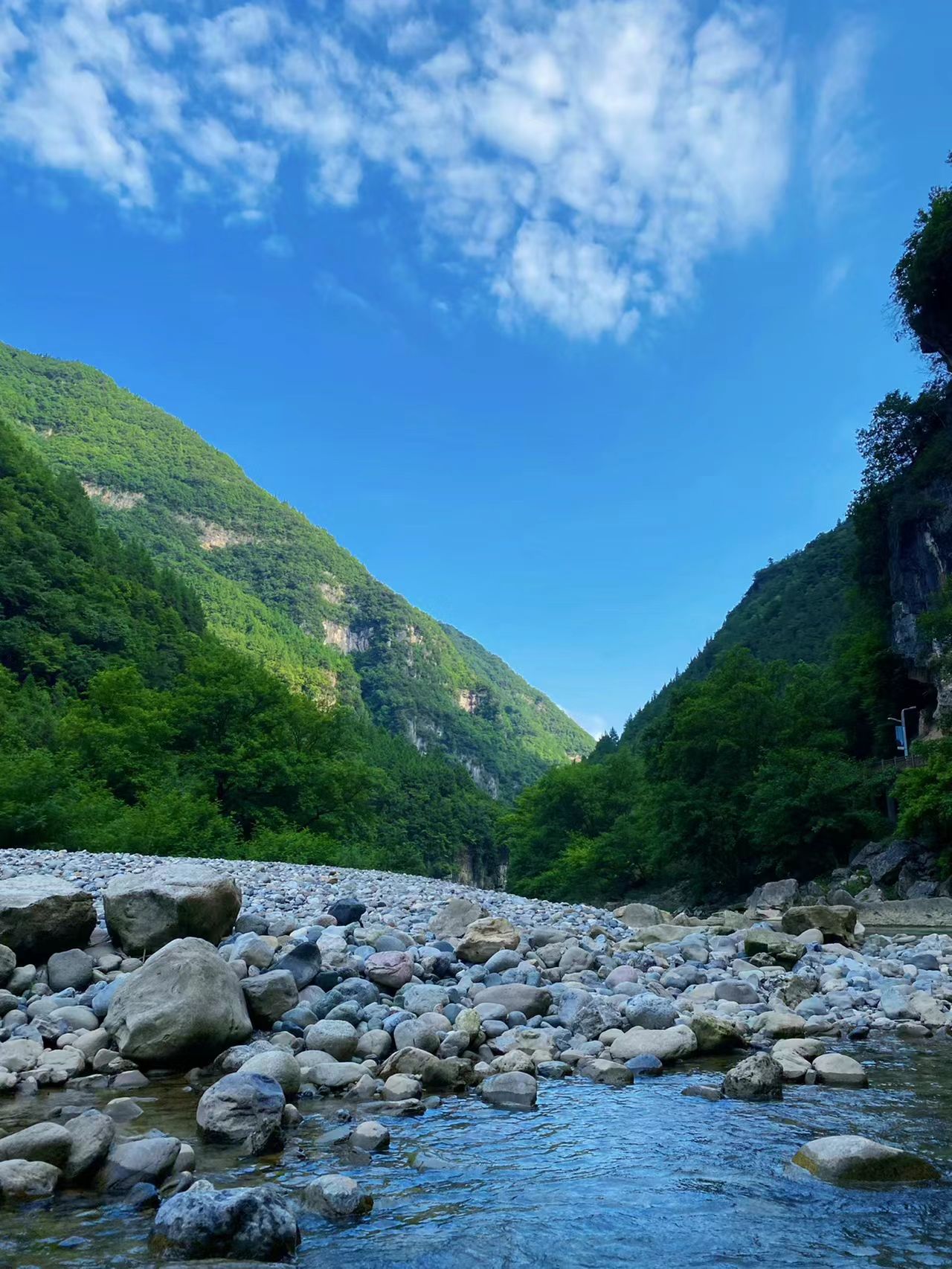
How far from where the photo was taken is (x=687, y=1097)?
21.5 ft

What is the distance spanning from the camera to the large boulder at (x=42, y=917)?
850 centimetres

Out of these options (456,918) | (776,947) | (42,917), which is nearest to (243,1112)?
(42,917)

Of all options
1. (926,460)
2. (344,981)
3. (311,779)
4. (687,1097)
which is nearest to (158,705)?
(311,779)

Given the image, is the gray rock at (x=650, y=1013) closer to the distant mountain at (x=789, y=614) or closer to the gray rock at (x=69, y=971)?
the gray rock at (x=69, y=971)

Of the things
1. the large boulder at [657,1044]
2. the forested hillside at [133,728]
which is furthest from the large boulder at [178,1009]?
the forested hillside at [133,728]

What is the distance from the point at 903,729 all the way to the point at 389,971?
3908 cm

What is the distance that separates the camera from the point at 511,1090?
6477 millimetres

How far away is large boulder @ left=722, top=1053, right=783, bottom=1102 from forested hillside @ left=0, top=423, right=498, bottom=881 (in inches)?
727

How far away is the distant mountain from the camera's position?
91.7m

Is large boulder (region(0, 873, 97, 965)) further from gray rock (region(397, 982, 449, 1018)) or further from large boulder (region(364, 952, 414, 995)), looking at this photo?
gray rock (region(397, 982, 449, 1018))

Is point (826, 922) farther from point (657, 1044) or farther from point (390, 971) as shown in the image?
point (390, 971)

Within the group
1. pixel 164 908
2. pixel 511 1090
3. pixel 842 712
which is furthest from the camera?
pixel 842 712

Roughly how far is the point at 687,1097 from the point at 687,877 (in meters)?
41.8

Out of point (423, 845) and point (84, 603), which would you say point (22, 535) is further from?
point (423, 845)
